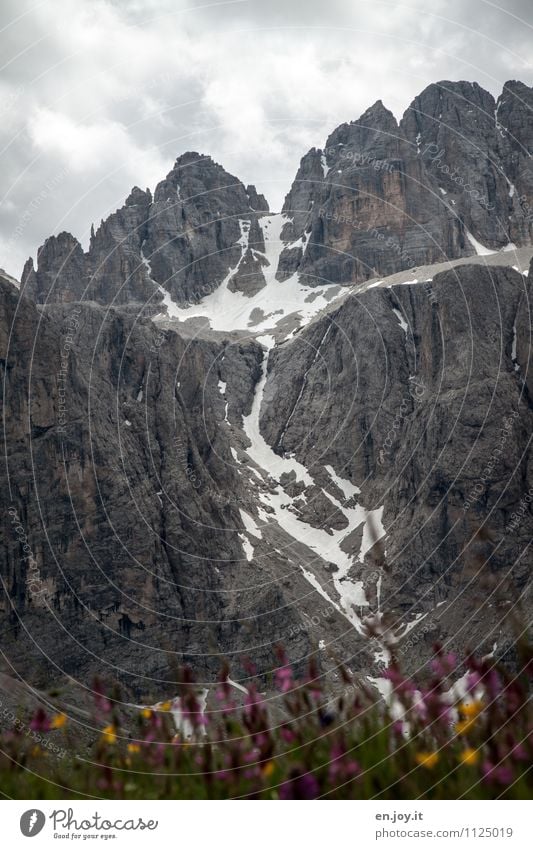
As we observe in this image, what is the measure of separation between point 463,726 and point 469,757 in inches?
21.0

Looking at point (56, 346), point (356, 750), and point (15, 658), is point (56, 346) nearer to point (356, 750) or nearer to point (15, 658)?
point (15, 658)

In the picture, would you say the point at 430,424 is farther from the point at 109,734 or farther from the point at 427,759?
the point at 427,759

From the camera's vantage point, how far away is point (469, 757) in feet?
15.4

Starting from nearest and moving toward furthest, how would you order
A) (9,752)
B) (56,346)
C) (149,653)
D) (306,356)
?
(9,752)
(149,653)
(56,346)
(306,356)

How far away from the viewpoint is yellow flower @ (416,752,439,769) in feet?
15.5

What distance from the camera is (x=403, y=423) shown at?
147500 mm

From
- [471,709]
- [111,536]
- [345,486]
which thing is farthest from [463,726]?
[345,486]

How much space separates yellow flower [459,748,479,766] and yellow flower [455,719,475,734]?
0.21 meters

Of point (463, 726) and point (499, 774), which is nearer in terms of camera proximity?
point (499, 774)

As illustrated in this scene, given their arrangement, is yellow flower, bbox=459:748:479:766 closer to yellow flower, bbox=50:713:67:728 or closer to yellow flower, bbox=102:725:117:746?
yellow flower, bbox=102:725:117:746

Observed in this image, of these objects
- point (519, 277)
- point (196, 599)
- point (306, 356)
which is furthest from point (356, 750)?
point (306, 356)

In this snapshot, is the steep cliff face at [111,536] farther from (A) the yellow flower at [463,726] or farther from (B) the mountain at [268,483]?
(A) the yellow flower at [463,726]
